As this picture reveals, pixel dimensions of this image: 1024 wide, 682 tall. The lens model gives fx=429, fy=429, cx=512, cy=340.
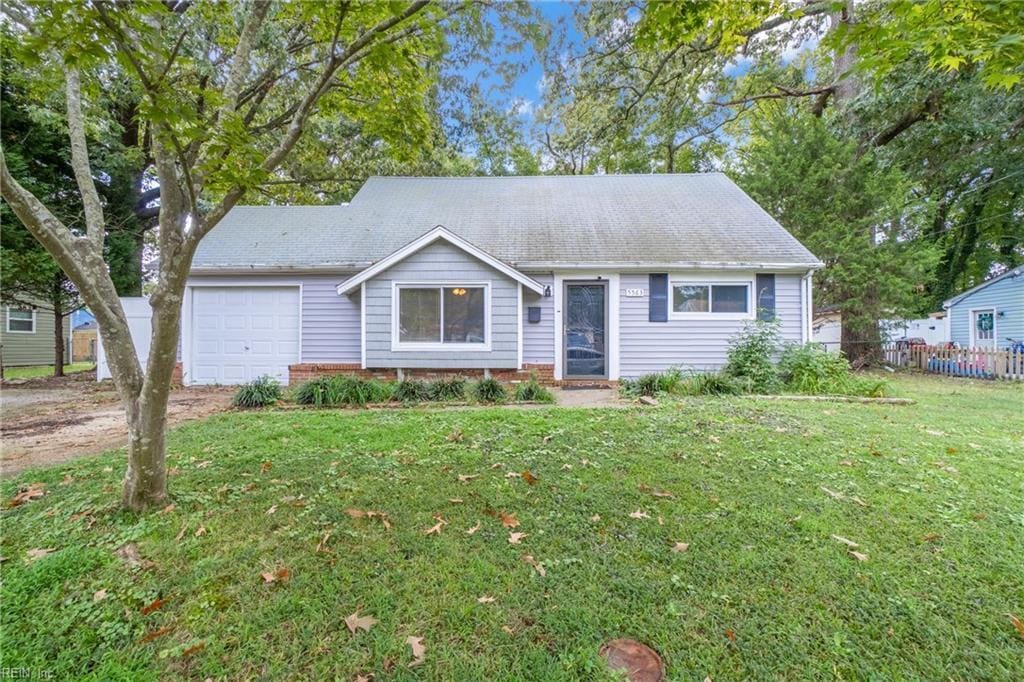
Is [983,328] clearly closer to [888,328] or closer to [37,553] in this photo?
[888,328]

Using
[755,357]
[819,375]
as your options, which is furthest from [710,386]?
[819,375]

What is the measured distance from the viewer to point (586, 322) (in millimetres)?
9477

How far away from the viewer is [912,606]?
2.21m

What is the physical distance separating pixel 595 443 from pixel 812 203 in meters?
11.2

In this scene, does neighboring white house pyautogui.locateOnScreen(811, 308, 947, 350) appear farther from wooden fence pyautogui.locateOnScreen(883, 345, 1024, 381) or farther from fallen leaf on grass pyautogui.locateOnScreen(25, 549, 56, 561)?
fallen leaf on grass pyautogui.locateOnScreen(25, 549, 56, 561)

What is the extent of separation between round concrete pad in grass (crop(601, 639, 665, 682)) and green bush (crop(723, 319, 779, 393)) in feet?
23.0

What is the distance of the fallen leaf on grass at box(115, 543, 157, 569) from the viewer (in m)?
2.55

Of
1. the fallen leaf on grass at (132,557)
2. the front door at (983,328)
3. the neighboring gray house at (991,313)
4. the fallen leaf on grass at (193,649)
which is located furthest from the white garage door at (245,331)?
the front door at (983,328)

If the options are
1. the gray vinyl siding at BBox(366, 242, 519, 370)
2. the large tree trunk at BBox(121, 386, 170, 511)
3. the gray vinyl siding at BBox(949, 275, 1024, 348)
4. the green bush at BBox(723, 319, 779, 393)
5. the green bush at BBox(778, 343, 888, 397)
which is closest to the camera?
the large tree trunk at BBox(121, 386, 170, 511)

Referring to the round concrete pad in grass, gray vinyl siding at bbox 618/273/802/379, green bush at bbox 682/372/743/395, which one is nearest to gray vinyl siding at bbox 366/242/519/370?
gray vinyl siding at bbox 618/273/802/379

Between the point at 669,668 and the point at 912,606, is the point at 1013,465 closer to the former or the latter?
the point at 912,606

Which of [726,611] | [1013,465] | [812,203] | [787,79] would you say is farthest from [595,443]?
[787,79]

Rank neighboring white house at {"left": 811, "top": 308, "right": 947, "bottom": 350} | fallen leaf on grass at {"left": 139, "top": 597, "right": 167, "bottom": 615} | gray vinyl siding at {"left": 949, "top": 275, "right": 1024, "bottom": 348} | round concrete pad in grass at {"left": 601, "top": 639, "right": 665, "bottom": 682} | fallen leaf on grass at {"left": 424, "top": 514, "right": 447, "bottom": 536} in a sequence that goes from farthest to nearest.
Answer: gray vinyl siding at {"left": 949, "top": 275, "right": 1024, "bottom": 348}
neighboring white house at {"left": 811, "top": 308, "right": 947, "bottom": 350}
fallen leaf on grass at {"left": 424, "top": 514, "right": 447, "bottom": 536}
fallen leaf on grass at {"left": 139, "top": 597, "right": 167, "bottom": 615}
round concrete pad in grass at {"left": 601, "top": 639, "right": 665, "bottom": 682}

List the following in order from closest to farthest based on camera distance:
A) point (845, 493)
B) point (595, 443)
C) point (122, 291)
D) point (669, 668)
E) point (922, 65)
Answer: point (669, 668)
point (845, 493)
point (595, 443)
point (922, 65)
point (122, 291)
